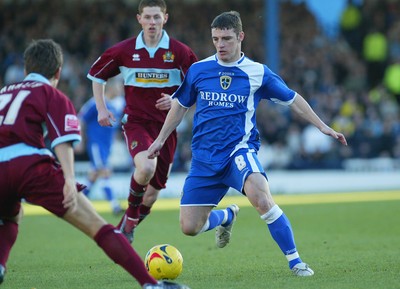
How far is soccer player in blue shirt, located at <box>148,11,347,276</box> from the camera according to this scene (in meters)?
7.98

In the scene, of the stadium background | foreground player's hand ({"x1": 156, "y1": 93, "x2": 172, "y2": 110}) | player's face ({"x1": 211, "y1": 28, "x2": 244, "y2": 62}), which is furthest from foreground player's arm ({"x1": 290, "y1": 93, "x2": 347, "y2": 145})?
the stadium background

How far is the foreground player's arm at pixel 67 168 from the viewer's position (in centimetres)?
613

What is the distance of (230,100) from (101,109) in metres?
1.84

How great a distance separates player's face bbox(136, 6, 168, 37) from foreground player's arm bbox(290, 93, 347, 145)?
2075mm

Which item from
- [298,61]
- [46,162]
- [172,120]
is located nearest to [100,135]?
[172,120]

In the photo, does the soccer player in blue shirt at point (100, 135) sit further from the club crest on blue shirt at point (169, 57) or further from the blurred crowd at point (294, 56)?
the club crest on blue shirt at point (169, 57)

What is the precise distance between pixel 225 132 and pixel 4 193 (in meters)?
2.44

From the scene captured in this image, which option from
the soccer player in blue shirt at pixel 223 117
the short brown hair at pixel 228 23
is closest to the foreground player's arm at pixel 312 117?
the soccer player in blue shirt at pixel 223 117

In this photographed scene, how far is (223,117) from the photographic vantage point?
8102 mm

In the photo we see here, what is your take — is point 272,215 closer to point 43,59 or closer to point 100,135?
point 43,59

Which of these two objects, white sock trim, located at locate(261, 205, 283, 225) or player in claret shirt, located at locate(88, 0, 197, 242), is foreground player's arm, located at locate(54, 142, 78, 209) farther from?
player in claret shirt, located at locate(88, 0, 197, 242)

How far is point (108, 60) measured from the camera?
953cm

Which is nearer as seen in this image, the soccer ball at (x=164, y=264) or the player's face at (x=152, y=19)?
the soccer ball at (x=164, y=264)

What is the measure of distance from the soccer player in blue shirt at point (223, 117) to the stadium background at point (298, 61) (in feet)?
37.3
